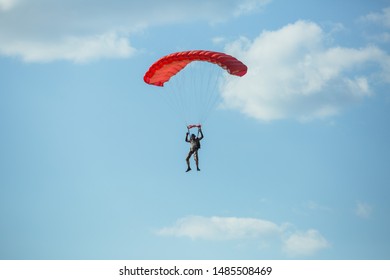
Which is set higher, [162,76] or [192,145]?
[162,76]

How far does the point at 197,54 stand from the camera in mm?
64812

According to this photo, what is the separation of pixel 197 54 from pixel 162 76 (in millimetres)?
4121

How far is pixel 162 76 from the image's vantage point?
68.2 metres
